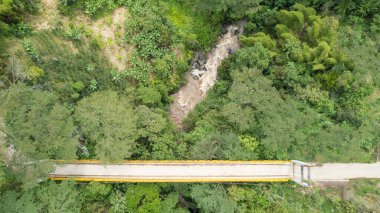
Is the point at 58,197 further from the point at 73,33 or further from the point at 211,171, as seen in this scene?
the point at 73,33

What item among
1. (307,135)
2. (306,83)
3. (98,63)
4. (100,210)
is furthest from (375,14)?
(100,210)

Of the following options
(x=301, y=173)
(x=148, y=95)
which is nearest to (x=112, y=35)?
(x=148, y=95)

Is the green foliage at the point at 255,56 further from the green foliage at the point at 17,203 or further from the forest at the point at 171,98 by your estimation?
the green foliage at the point at 17,203

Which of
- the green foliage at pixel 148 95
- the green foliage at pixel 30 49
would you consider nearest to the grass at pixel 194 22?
the green foliage at pixel 148 95

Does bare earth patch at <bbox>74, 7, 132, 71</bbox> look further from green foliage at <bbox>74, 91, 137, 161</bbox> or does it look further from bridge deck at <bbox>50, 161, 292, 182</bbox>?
bridge deck at <bbox>50, 161, 292, 182</bbox>

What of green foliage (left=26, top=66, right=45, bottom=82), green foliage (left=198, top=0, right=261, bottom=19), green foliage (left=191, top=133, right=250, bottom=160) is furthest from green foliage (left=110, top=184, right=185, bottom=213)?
green foliage (left=198, top=0, right=261, bottom=19)

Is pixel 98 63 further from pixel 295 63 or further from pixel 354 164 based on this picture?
pixel 354 164
